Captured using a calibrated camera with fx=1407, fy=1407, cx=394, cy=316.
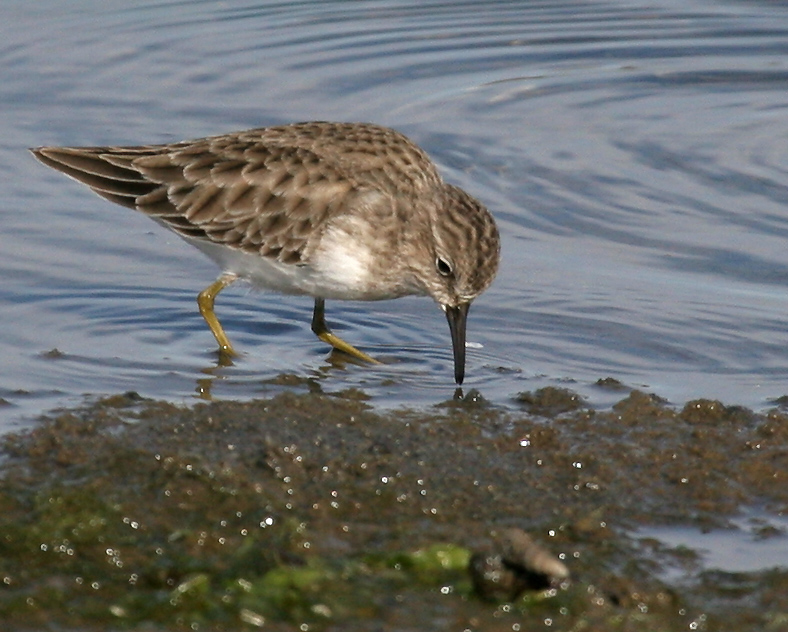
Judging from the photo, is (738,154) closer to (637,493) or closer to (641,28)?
(641,28)

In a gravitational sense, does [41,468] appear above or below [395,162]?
below

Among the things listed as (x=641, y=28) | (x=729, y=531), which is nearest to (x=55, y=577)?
(x=729, y=531)

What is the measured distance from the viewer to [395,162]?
9117 millimetres

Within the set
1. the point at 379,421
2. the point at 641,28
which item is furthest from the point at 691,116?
the point at 379,421

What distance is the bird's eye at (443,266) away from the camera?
336 inches

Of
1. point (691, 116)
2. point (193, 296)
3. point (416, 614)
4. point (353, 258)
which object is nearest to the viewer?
point (416, 614)

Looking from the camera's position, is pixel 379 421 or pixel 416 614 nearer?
pixel 416 614

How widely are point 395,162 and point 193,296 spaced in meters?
1.69

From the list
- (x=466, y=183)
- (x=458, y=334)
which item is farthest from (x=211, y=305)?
(x=466, y=183)

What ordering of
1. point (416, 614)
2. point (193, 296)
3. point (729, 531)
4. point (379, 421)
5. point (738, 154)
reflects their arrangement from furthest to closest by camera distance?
point (738, 154) → point (193, 296) → point (379, 421) → point (729, 531) → point (416, 614)

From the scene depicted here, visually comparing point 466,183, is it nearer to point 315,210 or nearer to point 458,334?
point 315,210

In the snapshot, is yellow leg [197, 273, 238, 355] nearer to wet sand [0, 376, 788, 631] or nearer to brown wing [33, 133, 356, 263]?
brown wing [33, 133, 356, 263]

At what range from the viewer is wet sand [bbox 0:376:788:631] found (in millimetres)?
5039

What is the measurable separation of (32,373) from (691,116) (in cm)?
716
